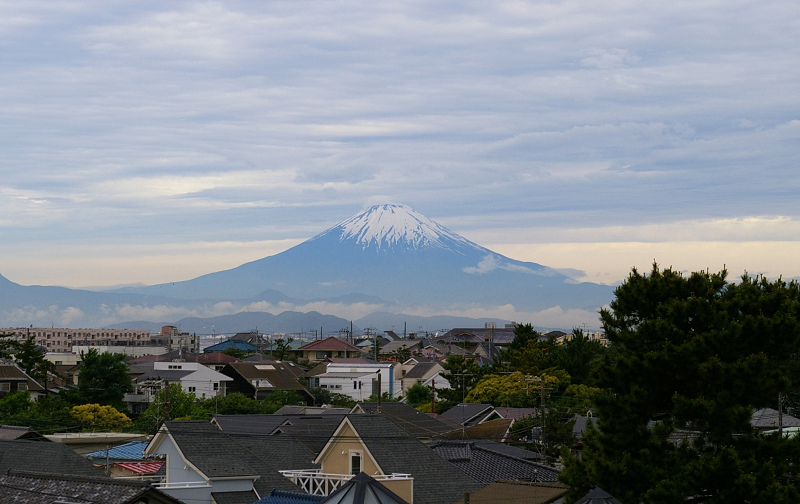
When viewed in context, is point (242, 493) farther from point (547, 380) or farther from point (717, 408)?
point (547, 380)

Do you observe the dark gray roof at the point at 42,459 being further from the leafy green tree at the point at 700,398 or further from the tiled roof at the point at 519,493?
the leafy green tree at the point at 700,398

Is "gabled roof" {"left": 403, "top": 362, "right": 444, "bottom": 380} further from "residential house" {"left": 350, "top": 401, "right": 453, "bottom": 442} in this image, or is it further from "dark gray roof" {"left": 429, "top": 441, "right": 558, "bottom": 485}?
"dark gray roof" {"left": 429, "top": 441, "right": 558, "bottom": 485}

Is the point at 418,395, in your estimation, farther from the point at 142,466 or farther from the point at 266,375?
the point at 142,466

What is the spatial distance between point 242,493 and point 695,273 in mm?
12806

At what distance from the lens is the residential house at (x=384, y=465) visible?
2416cm

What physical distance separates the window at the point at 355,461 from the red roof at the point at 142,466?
695 cm

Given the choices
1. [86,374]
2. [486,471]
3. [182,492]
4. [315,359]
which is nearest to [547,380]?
[486,471]

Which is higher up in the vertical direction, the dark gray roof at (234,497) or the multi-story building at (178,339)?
the dark gray roof at (234,497)

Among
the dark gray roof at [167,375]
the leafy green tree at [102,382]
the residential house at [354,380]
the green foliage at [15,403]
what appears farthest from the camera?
the residential house at [354,380]

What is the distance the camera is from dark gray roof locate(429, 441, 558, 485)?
3030 centimetres

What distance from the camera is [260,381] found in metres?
83.0

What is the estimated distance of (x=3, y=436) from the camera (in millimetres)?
30812

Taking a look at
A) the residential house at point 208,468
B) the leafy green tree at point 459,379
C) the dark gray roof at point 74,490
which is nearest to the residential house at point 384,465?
the residential house at point 208,468

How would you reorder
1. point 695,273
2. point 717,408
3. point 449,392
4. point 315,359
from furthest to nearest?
point 315,359 < point 449,392 < point 695,273 < point 717,408
